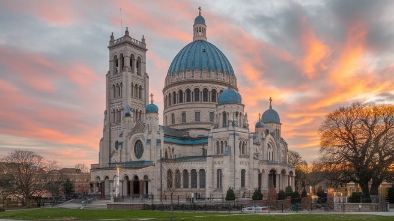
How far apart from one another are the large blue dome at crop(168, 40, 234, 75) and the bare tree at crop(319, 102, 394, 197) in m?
35.6

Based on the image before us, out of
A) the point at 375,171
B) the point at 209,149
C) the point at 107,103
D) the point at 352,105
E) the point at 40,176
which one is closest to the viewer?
the point at 375,171

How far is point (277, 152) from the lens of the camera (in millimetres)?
90562

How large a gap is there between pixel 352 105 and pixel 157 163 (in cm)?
3397

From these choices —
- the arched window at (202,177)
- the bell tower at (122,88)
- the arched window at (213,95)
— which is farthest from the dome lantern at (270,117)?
the bell tower at (122,88)

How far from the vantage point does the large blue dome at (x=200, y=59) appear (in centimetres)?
9550

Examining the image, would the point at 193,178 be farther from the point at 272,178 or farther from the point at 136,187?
the point at 272,178

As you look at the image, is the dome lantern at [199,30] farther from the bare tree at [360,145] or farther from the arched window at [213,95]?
the bare tree at [360,145]

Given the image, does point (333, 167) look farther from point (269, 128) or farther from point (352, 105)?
point (269, 128)

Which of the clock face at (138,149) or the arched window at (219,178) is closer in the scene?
the arched window at (219,178)

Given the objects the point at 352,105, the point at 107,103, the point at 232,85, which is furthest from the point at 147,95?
the point at 352,105

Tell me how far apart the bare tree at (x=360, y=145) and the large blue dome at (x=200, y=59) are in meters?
35.6

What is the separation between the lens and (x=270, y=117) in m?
94.8

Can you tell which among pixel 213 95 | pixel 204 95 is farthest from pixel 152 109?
pixel 213 95

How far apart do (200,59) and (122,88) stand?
17.2m
